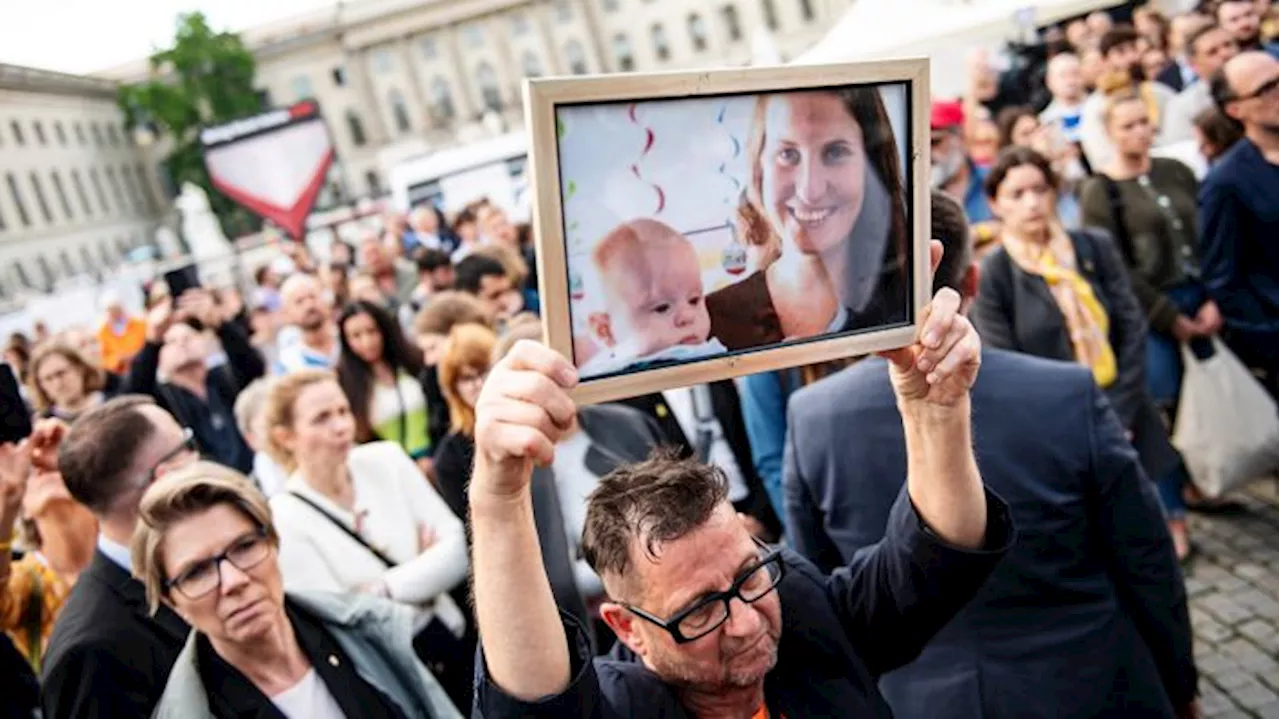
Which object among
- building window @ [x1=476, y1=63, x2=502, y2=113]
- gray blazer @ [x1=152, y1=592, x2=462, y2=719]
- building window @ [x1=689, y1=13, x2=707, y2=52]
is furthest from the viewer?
building window @ [x1=476, y1=63, x2=502, y2=113]

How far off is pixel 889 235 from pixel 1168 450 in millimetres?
2973

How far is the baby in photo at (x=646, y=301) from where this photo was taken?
123 centimetres

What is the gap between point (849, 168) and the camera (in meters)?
1.32

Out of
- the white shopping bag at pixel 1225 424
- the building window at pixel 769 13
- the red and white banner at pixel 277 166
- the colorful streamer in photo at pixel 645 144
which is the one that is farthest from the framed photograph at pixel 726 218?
the building window at pixel 769 13

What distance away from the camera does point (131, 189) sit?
6812cm

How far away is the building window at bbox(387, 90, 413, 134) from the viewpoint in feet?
242

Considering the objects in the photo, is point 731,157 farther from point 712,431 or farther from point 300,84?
point 300,84

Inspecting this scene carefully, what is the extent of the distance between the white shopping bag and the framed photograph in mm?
3443

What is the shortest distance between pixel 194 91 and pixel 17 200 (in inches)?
544

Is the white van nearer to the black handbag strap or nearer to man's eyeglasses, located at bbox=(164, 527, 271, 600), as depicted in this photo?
the black handbag strap

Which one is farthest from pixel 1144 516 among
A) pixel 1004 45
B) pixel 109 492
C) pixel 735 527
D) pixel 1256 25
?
pixel 1004 45

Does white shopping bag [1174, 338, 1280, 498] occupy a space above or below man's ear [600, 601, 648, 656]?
below

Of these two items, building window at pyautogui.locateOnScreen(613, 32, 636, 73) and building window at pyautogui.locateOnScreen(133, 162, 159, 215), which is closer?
building window at pyautogui.locateOnScreen(133, 162, 159, 215)

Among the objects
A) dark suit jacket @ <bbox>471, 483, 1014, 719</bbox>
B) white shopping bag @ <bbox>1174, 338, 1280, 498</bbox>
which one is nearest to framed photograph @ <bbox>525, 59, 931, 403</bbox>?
dark suit jacket @ <bbox>471, 483, 1014, 719</bbox>
